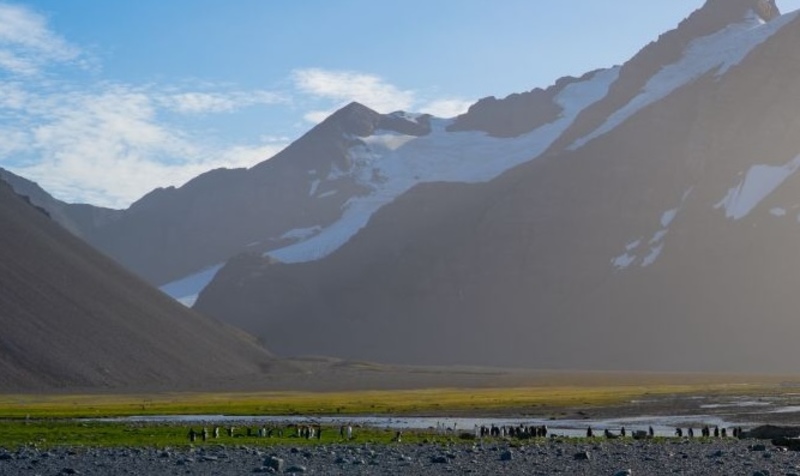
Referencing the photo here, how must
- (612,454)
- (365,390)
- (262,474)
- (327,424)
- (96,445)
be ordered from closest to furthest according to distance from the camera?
(262,474)
(612,454)
(96,445)
(327,424)
(365,390)

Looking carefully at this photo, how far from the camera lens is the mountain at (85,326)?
132125 mm

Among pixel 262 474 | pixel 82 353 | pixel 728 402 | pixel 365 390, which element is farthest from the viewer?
pixel 365 390

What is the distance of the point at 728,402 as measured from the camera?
104m

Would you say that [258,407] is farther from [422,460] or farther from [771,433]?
[422,460]

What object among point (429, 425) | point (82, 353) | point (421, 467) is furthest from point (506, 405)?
point (421, 467)

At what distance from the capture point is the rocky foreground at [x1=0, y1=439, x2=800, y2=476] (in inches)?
1478

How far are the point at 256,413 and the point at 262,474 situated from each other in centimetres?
5669

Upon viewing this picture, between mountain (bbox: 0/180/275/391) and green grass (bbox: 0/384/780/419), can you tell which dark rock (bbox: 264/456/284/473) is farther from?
mountain (bbox: 0/180/275/391)

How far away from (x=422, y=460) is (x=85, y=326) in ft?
343

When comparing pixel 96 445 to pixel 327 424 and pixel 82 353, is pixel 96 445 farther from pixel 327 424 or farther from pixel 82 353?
pixel 82 353

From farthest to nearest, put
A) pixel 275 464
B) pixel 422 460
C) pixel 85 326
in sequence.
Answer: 1. pixel 85 326
2. pixel 422 460
3. pixel 275 464

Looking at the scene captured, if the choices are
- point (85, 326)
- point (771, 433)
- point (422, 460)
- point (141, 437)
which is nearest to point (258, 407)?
point (141, 437)

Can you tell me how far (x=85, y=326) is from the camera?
5497 inches

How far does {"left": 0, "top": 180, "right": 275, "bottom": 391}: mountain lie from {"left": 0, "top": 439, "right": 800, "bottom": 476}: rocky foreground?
8651cm
